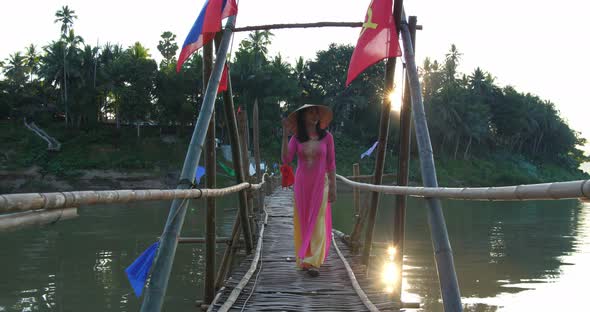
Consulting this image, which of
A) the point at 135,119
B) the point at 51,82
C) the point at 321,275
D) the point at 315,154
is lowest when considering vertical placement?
the point at 321,275

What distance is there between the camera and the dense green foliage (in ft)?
109

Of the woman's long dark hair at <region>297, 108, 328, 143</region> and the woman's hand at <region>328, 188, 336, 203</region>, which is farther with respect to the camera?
the woman's hand at <region>328, 188, 336, 203</region>

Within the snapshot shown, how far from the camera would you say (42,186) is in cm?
2848

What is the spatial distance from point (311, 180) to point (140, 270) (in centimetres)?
223

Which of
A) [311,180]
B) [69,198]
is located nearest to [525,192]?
[69,198]

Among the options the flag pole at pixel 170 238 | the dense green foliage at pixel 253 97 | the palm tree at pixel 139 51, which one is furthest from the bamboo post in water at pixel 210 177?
the palm tree at pixel 139 51

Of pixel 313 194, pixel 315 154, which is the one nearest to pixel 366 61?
pixel 315 154

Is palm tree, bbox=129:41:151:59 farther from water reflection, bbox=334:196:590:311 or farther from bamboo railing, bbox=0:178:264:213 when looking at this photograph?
bamboo railing, bbox=0:178:264:213

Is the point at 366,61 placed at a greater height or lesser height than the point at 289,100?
lesser

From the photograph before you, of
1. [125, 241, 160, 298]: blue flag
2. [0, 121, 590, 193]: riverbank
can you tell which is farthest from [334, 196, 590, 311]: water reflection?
[0, 121, 590, 193]: riverbank

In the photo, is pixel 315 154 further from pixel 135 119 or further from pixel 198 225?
pixel 135 119

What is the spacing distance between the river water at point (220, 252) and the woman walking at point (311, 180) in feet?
9.11

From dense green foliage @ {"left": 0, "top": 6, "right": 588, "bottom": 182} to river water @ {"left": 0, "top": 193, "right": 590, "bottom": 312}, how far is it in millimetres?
17838

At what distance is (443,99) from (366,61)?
124 feet
